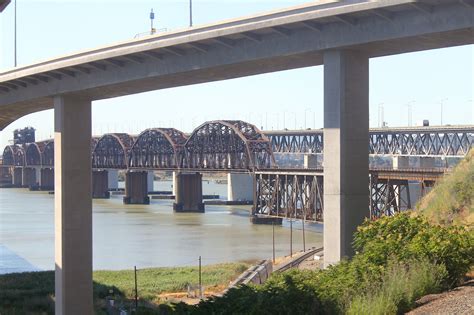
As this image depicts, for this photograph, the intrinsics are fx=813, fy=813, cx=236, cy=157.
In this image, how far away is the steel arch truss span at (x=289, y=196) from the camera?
89875 millimetres

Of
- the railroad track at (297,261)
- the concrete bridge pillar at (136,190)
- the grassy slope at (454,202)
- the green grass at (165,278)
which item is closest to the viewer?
the grassy slope at (454,202)

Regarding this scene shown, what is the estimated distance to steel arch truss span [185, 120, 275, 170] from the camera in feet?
415

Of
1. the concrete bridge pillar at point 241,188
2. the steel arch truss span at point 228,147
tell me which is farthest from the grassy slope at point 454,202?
the concrete bridge pillar at point 241,188

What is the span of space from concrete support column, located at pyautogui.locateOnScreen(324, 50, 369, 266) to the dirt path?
478 centimetres

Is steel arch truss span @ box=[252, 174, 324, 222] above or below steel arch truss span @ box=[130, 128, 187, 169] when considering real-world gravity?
below

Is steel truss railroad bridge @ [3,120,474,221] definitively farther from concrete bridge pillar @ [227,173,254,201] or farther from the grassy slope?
the grassy slope

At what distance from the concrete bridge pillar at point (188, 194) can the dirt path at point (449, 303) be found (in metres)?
115

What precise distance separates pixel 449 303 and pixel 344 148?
22.3 ft

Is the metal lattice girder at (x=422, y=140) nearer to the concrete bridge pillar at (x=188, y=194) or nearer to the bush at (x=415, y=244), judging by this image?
the concrete bridge pillar at (x=188, y=194)

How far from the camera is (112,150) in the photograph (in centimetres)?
17938

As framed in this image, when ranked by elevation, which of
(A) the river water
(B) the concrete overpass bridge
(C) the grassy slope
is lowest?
(A) the river water

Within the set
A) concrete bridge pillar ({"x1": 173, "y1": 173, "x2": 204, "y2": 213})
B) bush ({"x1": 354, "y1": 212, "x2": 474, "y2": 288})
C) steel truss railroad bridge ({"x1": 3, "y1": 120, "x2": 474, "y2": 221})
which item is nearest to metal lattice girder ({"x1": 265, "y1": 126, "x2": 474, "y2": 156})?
steel truss railroad bridge ({"x1": 3, "y1": 120, "x2": 474, "y2": 221})

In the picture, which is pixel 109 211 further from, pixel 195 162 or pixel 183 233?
pixel 183 233

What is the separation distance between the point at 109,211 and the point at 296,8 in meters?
109
